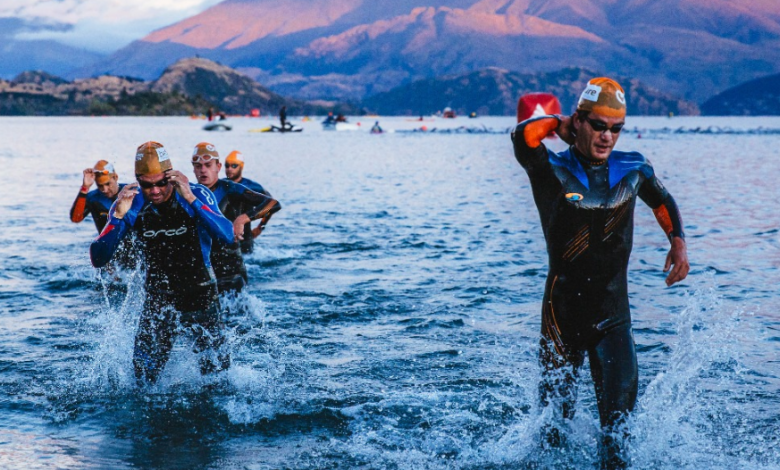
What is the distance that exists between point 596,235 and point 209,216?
3.07 metres

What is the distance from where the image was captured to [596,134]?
15.5 ft

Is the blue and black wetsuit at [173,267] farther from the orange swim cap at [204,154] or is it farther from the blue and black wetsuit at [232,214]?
the orange swim cap at [204,154]

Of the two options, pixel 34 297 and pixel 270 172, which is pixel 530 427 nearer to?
pixel 34 297

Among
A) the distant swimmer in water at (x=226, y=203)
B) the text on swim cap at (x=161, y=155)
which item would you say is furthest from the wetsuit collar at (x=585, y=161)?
the distant swimmer in water at (x=226, y=203)

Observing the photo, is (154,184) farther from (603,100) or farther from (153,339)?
(603,100)

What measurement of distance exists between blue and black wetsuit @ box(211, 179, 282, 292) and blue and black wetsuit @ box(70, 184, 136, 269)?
193cm

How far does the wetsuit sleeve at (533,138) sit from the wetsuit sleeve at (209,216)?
2625 millimetres

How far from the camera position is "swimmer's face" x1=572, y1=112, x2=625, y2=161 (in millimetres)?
4652

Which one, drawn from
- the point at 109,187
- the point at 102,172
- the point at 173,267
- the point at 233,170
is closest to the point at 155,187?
the point at 173,267

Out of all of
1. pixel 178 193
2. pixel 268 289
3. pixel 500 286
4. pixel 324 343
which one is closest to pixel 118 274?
pixel 268 289

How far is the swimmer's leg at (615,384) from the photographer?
15.9 feet

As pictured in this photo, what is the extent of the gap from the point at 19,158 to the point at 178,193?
4696 cm

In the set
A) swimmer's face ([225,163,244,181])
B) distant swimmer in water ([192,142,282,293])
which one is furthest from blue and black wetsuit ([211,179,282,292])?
swimmer's face ([225,163,244,181])

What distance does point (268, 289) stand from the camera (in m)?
12.5
